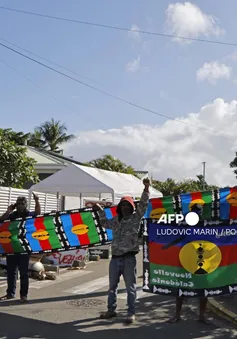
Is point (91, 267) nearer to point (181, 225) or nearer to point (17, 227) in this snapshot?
point (17, 227)

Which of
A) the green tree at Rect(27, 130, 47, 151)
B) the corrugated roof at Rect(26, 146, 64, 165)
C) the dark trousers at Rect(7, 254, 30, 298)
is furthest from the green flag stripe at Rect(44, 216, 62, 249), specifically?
the green tree at Rect(27, 130, 47, 151)

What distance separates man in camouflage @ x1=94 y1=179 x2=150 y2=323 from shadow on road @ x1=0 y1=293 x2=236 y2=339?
29 centimetres

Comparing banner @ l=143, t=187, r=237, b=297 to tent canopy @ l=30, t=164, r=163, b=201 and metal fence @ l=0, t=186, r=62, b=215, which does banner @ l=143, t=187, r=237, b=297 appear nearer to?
tent canopy @ l=30, t=164, r=163, b=201

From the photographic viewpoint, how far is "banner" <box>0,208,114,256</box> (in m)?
8.19

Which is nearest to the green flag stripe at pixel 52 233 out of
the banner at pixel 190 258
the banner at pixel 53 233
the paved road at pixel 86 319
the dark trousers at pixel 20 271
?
the banner at pixel 53 233

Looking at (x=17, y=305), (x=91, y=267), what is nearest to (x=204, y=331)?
(x=17, y=305)

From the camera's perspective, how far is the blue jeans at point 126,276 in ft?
21.2

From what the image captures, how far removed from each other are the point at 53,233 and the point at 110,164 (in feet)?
113

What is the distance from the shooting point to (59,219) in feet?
27.9

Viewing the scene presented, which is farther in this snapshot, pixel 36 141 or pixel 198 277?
pixel 36 141

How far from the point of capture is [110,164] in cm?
4300

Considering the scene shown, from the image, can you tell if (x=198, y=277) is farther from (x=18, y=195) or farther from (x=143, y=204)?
(x=18, y=195)

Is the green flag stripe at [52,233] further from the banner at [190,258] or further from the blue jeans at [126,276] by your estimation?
the banner at [190,258]

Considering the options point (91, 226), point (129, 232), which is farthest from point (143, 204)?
point (91, 226)
